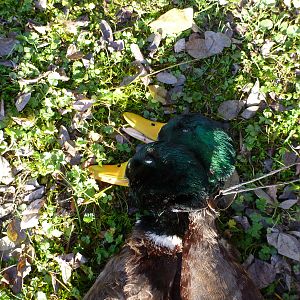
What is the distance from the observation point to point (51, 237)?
428 cm

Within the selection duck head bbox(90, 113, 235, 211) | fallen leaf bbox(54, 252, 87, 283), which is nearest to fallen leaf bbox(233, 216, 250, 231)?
duck head bbox(90, 113, 235, 211)

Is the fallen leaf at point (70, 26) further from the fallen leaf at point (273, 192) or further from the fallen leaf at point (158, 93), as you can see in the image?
the fallen leaf at point (273, 192)

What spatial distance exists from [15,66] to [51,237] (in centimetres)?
145

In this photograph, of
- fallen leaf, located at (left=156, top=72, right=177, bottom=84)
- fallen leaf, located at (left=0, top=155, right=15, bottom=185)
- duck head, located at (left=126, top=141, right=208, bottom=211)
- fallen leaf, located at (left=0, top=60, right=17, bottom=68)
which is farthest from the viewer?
fallen leaf, located at (left=156, top=72, right=177, bottom=84)

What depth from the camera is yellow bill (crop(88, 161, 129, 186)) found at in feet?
13.9

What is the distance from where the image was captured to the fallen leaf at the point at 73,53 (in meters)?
4.61

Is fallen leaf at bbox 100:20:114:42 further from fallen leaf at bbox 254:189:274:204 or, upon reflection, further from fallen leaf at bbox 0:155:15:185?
fallen leaf at bbox 254:189:274:204

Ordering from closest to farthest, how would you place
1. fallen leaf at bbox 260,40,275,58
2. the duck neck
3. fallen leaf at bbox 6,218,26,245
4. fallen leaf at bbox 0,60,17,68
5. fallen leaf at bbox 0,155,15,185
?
the duck neck < fallen leaf at bbox 6,218,26,245 < fallen leaf at bbox 0,155,15,185 < fallen leaf at bbox 0,60,17,68 < fallen leaf at bbox 260,40,275,58

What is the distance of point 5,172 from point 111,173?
843 millimetres

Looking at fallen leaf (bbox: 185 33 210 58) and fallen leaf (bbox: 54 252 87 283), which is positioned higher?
fallen leaf (bbox: 185 33 210 58)

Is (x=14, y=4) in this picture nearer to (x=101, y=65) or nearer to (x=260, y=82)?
(x=101, y=65)

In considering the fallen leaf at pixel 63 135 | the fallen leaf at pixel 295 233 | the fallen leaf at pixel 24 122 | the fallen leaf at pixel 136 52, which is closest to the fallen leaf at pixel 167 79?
the fallen leaf at pixel 136 52

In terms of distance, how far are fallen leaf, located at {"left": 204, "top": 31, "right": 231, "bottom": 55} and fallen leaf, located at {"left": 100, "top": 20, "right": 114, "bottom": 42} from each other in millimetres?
826

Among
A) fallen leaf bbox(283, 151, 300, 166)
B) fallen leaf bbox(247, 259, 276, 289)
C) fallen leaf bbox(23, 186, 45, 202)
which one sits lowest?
fallen leaf bbox(247, 259, 276, 289)
